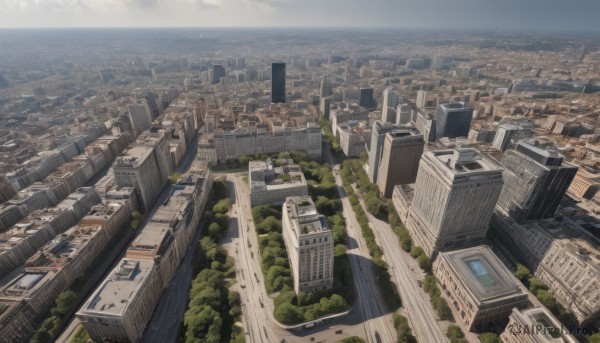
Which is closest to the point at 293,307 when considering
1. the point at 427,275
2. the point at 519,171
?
the point at 427,275

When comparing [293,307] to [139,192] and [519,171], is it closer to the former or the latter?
[139,192]

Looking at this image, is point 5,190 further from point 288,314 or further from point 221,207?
point 288,314

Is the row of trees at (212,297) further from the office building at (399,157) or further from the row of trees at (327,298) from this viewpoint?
the office building at (399,157)

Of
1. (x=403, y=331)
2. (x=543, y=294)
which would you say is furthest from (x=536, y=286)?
(x=403, y=331)

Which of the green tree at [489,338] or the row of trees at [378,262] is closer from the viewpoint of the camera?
the green tree at [489,338]

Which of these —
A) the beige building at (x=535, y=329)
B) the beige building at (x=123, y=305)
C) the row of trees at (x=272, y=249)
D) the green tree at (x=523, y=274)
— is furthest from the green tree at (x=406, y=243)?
the beige building at (x=123, y=305)

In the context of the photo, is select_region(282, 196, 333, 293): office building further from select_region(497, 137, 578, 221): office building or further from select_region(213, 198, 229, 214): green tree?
select_region(497, 137, 578, 221): office building

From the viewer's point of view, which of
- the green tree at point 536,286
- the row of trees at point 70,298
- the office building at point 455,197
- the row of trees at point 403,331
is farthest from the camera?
the green tree at point 536,286

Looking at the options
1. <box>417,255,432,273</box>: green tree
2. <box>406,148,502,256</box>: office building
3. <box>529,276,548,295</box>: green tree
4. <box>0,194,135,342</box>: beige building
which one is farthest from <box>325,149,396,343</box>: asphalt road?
<box>0,194,135,342</box>: beige building
